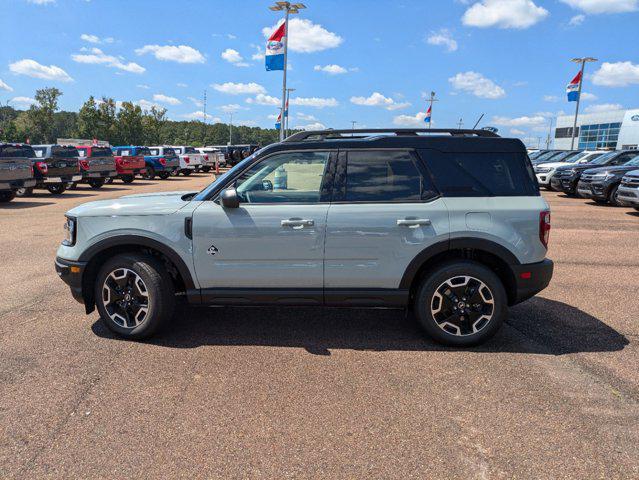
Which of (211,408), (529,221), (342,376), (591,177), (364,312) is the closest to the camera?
(211,408)

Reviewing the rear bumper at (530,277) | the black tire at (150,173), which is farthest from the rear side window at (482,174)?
the black tire at (150,173)

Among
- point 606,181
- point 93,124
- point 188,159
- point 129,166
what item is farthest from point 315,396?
point 93,124

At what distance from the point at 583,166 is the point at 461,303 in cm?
1650

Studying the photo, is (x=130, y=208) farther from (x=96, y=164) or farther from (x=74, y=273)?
(x=96, y=164)

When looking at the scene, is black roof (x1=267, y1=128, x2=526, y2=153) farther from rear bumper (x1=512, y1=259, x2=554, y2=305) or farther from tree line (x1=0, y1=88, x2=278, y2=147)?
tree line (x1=0, y1=88, x2=278, y2=147)

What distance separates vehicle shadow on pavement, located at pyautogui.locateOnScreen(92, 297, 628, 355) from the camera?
418 centimetres

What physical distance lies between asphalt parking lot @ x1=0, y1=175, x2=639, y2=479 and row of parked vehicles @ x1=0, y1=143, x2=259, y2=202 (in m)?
10.6

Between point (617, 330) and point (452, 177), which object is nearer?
point (452, 177)

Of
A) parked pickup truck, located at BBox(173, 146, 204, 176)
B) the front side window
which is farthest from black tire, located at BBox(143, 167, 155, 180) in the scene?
the front side window

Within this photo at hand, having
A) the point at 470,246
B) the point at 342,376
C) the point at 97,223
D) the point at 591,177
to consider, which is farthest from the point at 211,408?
the point at 591,177

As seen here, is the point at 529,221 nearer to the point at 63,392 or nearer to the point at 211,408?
the point at 211,408

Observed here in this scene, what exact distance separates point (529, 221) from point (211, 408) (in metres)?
2.89

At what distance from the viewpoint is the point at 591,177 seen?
15555 mm

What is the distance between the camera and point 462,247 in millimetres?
3986
